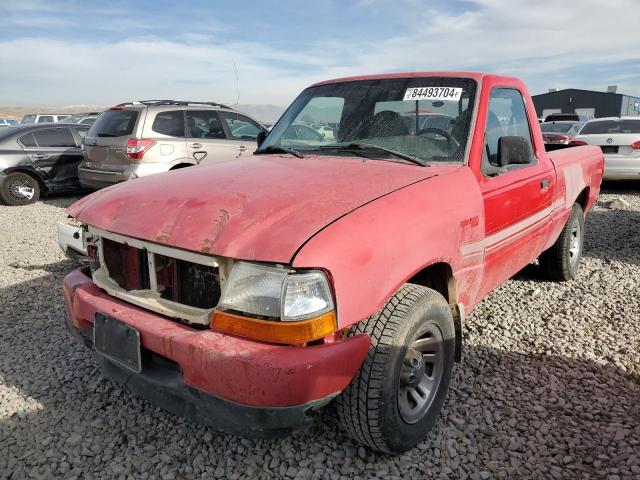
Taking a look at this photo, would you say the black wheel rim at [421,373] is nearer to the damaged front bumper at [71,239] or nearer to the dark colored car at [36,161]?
the damaged front bumper at [71,239]

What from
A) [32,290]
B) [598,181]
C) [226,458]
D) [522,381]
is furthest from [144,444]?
[598,181]

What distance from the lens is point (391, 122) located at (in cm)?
311

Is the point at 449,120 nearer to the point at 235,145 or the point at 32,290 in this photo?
the point at 32,290

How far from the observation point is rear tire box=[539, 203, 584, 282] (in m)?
4.43

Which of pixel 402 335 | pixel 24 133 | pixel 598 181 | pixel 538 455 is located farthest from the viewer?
pixel 24 133

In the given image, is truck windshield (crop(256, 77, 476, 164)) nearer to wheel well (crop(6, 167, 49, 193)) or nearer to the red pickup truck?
the red pickup truck

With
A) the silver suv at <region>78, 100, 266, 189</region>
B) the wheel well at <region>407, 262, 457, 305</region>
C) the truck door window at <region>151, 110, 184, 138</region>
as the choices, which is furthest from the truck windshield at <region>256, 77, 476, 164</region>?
the truck door window at <region>151, 110, 184, 138</region>

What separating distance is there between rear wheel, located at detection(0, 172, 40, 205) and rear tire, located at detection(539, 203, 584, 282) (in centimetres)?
941

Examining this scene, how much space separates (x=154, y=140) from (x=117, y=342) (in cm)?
616

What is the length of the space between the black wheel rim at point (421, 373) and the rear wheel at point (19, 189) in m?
9.65

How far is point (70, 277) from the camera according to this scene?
8.76 ft

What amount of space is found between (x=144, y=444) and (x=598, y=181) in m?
4.82

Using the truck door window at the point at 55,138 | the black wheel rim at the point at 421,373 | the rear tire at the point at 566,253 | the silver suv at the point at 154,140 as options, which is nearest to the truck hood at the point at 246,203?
the black wheel rim at the point at 421,373

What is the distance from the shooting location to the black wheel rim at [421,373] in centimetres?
227
